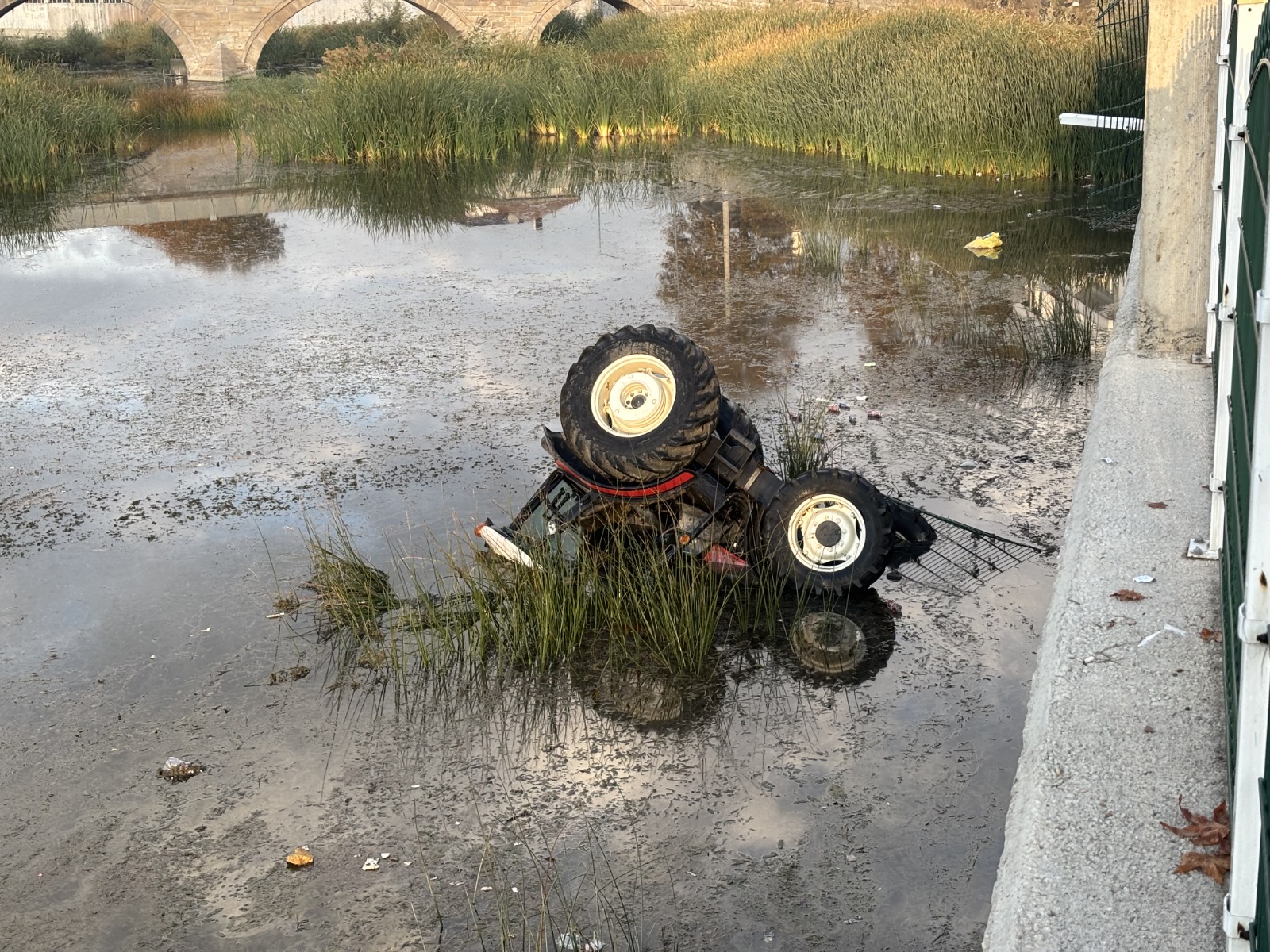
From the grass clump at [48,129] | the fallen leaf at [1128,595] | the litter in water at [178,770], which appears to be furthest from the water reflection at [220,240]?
the fallen leaf at [1128,595]

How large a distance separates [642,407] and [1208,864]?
255 cm

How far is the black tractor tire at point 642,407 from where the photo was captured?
431 cm

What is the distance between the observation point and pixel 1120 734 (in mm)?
2646

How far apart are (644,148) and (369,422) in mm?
10617

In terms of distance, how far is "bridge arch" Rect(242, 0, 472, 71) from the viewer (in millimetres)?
32781

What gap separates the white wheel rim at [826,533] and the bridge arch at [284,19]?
100 feet

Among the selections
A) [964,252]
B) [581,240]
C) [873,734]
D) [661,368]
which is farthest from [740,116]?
[873,734]

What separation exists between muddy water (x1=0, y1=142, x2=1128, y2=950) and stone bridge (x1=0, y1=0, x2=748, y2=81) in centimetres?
2395

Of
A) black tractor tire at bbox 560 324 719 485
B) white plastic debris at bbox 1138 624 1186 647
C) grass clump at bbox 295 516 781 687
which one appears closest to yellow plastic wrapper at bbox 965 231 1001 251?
black tractor tire at bbox 560 324 719 485

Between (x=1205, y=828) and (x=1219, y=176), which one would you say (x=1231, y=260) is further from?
(x=1205, y=828)

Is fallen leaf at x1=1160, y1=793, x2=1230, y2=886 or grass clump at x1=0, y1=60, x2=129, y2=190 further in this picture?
grass clump at x1=0, y1=60, x2=129, y2=190

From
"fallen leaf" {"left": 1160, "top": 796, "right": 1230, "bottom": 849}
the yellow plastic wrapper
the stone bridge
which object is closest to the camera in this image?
"fallen leaf" {"left": 1160, "top": 796, "right": 1230, "bottom": 849}

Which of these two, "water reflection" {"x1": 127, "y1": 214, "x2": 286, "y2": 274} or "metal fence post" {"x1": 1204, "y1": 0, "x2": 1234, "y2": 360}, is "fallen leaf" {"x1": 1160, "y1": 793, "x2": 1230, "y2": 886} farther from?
"water reflection" {"x1": 127, "y1": 214, "x2": 286, "y2": 274}

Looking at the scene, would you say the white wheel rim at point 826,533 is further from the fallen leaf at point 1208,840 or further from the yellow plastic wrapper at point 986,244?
the yellow plastic wrapper at point 986,244
